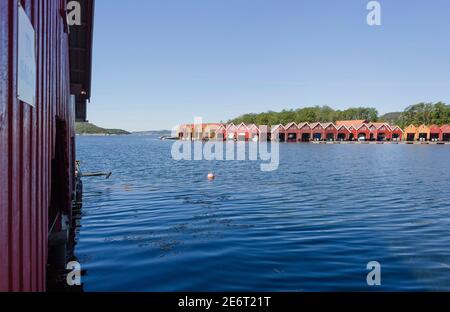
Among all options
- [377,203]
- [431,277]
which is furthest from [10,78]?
[377,203]

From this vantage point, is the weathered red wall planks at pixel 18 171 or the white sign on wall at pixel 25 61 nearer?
the weathered red wall planks at pixel 18 171

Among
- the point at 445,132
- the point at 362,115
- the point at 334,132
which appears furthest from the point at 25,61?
the point at 362,115

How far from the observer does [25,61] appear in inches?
158

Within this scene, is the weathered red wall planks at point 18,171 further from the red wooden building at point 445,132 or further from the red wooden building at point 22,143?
the red wooden building at point 445,132

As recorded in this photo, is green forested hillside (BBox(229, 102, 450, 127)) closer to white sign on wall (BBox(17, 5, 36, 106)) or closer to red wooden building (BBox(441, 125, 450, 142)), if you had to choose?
red wooden building (BBox(441, 125, 450, 142))

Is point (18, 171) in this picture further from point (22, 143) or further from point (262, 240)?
point (262, 240)

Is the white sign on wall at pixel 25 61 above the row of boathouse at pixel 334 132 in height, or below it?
below

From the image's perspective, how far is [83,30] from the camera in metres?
15.3

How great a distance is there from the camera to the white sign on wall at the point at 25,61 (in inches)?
147

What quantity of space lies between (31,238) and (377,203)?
1996cm

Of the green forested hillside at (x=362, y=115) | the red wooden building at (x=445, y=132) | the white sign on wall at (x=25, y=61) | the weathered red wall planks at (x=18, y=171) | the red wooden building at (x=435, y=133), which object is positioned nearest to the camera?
the weathered red wall planks at (x=18, y=171)

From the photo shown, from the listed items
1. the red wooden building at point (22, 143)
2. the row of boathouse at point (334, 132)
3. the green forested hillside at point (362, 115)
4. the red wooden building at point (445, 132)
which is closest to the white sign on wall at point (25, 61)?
the red wooden building at point (22, 143)

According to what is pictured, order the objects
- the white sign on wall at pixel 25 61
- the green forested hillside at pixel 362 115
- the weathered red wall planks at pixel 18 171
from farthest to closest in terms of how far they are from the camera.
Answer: the green forested hillside at pixel 362 115 → the white sign on wall at pixel 25 61 → the weathered red wall planks at pixel 18 171
